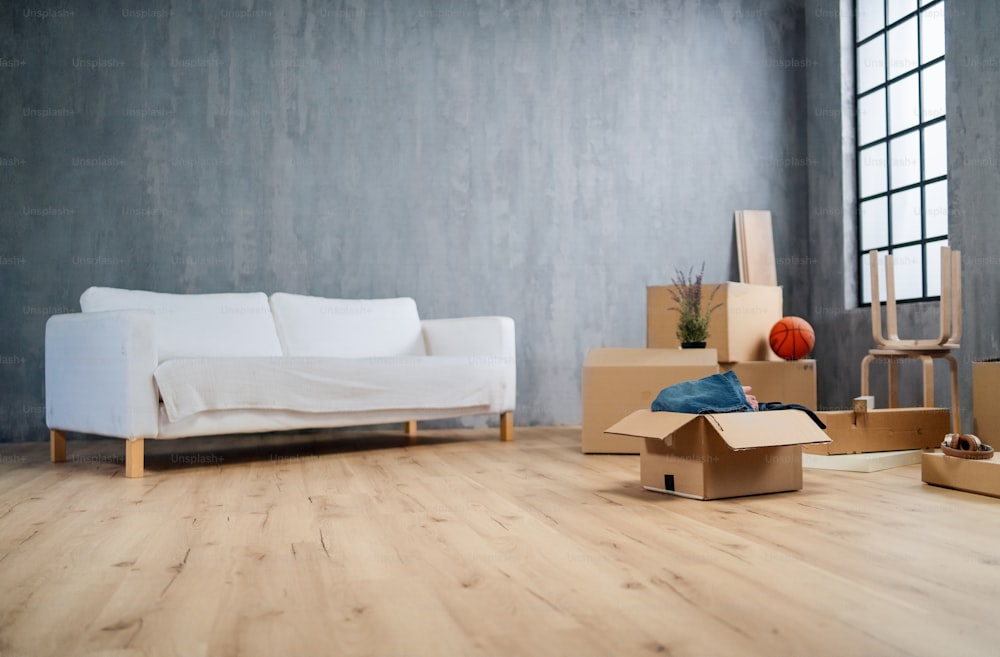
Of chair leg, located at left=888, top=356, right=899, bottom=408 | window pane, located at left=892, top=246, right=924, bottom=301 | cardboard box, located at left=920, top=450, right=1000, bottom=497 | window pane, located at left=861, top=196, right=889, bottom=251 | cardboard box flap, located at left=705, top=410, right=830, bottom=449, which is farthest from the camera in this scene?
window pane, located at left=861, top=196, right=889, bottom=251

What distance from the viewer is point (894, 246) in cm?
495

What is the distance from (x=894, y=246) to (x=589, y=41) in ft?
7.07

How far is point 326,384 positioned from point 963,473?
230cm

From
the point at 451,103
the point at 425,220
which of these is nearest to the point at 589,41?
the point at 451,103

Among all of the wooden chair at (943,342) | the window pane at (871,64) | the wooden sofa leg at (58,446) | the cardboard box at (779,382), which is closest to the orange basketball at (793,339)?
the cardboard box at (779,382)

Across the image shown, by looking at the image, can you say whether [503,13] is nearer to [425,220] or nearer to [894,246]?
[425,220]

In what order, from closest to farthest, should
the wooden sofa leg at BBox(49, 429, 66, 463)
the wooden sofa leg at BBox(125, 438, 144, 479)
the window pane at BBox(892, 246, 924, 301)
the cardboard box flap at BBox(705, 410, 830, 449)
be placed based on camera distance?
the cardboard box flap at BBox(705, 410, 830, 449)
the wooden sofa leg at BBox(125, 438, 144, 479)
the wooden sofa leg at BBox(49, 429, 66, 463)
the window pane at BBox(892, 246, 924, 301)

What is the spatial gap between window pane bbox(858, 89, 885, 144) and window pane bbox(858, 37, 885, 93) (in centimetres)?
7

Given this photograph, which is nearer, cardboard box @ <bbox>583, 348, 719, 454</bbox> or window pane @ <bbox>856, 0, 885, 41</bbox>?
cardboard box @ <bbox>583, 348, 719, 454</bbox>

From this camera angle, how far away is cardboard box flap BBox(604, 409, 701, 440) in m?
2.37

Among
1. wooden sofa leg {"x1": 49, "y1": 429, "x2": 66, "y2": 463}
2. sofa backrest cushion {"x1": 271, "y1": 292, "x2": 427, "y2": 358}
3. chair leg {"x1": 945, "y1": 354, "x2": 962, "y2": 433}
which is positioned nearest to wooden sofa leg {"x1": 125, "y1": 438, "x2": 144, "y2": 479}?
wooden sofa leg {"x1": 49, "y1": 429, "x2": 66, "y2": 463}

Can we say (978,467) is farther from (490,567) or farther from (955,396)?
(490,567)

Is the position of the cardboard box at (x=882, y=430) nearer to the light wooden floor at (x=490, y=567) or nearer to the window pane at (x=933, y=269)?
the light wooden floor at (x=490, y=567)

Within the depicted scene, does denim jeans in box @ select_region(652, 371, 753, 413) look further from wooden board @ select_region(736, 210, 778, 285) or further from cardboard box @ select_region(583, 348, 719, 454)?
wooden board @ select_region(736, 210, 778, 285)
